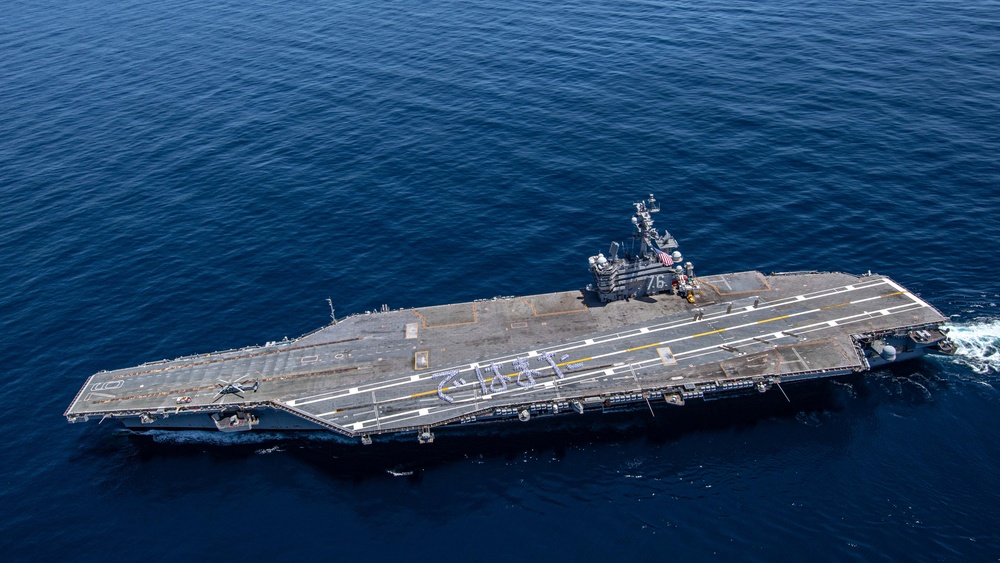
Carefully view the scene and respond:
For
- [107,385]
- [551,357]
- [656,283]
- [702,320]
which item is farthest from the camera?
[656,283]

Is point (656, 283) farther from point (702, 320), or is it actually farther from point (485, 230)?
point (485, 230)

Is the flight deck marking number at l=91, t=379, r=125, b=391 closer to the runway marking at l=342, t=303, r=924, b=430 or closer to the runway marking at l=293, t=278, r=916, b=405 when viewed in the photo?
the runway marking at l=293, t=278, r=916, b=405

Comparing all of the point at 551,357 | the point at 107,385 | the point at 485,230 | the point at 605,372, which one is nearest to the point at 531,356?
the point at 551,357

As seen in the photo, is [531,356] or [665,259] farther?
[665,259]

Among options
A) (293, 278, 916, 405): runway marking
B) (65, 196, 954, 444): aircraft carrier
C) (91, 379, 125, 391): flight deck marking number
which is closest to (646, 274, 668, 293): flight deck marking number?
(65, 196, 954, 444): aircraft carrier

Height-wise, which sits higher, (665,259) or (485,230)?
(665,259)

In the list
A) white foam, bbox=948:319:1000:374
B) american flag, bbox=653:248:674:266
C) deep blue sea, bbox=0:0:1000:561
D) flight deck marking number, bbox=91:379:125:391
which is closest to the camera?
deep blue sea, bbox=0:0:1000:561

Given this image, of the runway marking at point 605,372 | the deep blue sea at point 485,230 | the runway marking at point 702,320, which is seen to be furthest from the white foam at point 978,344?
the runway marking at point 605,372

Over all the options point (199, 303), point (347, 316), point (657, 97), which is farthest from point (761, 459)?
point (657, 97)
